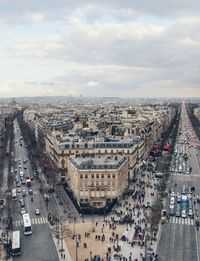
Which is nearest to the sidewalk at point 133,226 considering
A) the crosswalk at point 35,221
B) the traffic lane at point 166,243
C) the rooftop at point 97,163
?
the traffic lane at point 166,243

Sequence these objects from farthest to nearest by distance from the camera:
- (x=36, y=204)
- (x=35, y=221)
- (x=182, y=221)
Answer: (x=36, y=204) → (x=182, y=221) → (x=35, y=221)

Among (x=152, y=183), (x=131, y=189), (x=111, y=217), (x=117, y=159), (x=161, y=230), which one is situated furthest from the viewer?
(x=152, y=183)

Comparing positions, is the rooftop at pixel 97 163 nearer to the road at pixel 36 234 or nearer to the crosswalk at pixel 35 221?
the road at pixel 36 234

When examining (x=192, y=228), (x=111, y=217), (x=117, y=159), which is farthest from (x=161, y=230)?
(x=117, y=159)

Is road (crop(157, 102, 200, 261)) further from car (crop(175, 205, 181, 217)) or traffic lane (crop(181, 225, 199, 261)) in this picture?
car (crop(175, 205, 181, 217))

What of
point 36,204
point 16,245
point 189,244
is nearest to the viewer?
point 16,245

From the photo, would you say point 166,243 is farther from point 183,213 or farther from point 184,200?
point 184,200

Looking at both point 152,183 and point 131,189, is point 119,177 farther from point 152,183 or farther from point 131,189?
point 152,183

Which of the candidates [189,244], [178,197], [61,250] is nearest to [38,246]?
[61,250]
